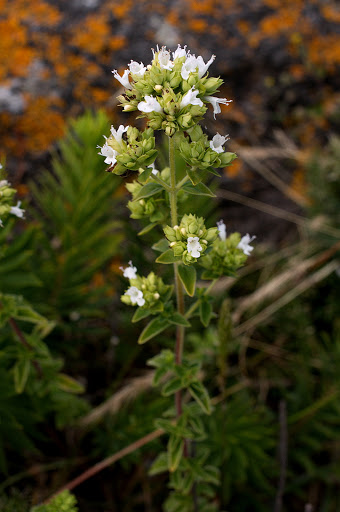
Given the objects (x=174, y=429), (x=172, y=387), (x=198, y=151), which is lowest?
(x=174, y=429)

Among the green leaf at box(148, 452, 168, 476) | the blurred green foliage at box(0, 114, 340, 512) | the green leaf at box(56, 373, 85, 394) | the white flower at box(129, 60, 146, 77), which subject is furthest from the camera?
the blurred green foliage at box(0, 114, 340, 512)

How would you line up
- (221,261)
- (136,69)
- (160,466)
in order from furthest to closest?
(160,466) < (221,261) < (136,69)

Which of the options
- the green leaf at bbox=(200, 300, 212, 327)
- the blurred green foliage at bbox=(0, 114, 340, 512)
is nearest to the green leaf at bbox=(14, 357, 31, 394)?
the blurred green foliage at bbox=(0, 114, 340, 512)

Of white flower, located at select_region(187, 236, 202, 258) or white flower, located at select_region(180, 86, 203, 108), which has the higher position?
white flower, located at select_region(180, 86, 203, 108)

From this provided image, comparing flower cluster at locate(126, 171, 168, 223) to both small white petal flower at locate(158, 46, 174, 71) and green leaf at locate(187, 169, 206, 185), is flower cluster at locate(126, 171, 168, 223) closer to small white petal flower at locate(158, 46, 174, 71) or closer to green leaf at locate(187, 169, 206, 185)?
green leaf at locate(187, 169, 206, 185)

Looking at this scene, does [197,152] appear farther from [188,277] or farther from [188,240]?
[188,277]

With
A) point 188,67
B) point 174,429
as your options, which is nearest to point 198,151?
point 188,67
